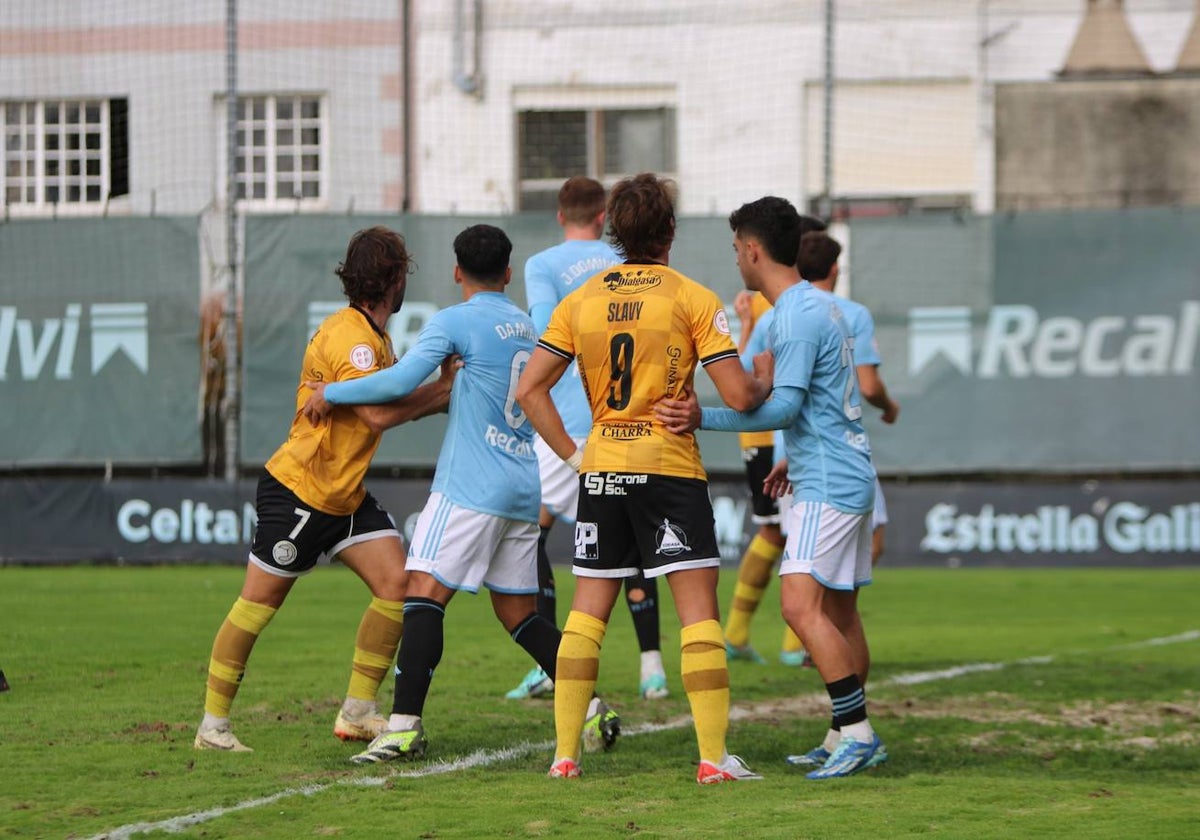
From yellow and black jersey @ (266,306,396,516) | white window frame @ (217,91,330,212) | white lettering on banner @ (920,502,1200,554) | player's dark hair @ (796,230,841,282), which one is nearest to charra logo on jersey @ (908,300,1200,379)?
white lettering on banner @ (920,502,1200,554)

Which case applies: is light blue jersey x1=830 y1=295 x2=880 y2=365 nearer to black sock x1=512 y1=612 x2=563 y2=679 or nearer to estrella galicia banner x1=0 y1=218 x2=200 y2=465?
black sock x1=512 y1=612 x2=563 y2=679

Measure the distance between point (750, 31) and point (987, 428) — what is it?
8.54m

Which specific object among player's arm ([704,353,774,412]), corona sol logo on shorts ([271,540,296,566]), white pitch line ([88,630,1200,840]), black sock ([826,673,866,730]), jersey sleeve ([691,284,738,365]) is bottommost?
white pitch line ([88,630,1200,840])

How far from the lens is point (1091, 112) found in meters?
22.0

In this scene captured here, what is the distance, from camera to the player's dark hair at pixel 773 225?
6477 mm

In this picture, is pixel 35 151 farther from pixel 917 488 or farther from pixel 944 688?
pixel 944 688

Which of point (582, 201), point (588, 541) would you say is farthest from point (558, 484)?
point (588, 541)

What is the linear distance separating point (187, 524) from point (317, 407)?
9486 mm

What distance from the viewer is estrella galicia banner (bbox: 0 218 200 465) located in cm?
1598

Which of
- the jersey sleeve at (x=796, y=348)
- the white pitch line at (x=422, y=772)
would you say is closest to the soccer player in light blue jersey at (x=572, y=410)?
the white pitch line at (x=422, y=772)

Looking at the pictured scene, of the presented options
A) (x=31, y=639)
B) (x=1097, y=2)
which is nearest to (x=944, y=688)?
(x=31, y=639)

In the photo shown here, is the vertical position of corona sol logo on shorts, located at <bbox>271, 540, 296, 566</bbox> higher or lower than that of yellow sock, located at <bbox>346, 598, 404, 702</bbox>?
higher

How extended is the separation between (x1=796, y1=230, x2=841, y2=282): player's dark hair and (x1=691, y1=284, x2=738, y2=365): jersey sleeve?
2.17 m

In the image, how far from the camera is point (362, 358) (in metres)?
6.62
